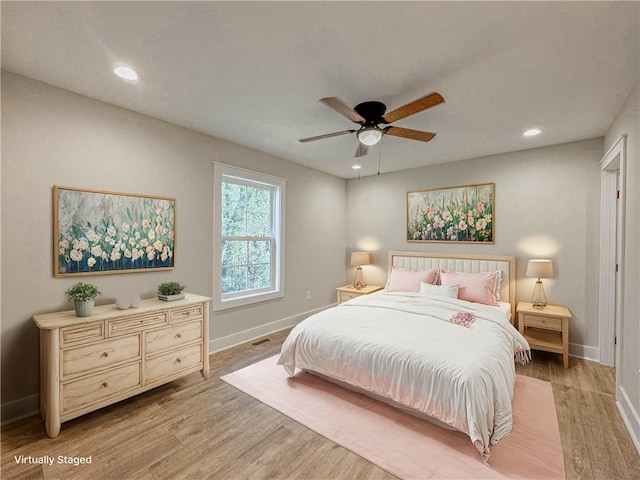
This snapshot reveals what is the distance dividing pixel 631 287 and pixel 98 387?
13.4ft

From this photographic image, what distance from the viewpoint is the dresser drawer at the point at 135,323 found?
7.66 ft

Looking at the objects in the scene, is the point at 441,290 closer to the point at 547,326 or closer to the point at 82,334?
the point at 547,326

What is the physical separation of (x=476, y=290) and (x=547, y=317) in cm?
75

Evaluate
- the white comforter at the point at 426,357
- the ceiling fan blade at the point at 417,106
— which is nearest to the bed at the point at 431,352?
the white comforter at the point at 426,357

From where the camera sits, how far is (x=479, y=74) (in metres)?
2.13

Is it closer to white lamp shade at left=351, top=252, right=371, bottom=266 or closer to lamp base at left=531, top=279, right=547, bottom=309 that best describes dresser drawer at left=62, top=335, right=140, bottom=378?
white lamp shade at left=351, top=252, right=371, bottom=266

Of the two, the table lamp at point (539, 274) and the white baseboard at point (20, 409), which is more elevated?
the table lamp at point (539, 274)

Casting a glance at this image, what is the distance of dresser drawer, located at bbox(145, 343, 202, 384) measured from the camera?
2561mm

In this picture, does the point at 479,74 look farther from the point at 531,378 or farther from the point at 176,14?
the point at 531,378

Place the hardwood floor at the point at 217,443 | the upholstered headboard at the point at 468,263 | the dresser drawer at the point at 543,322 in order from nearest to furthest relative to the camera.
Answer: the hardwood floor at the point at 217,443 → the dresser drawer at the point at 543,322 → the upholstered headboard at the point at 468,263

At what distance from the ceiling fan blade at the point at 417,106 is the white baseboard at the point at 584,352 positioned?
11.4ft

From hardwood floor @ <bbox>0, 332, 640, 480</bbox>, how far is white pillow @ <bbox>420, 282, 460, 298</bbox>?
1.36 meters

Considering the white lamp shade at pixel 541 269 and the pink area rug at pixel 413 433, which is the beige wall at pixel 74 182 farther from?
the white lamp shade at pixel 541 269

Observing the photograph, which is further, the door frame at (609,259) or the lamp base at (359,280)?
the lamp base at (359,280)
